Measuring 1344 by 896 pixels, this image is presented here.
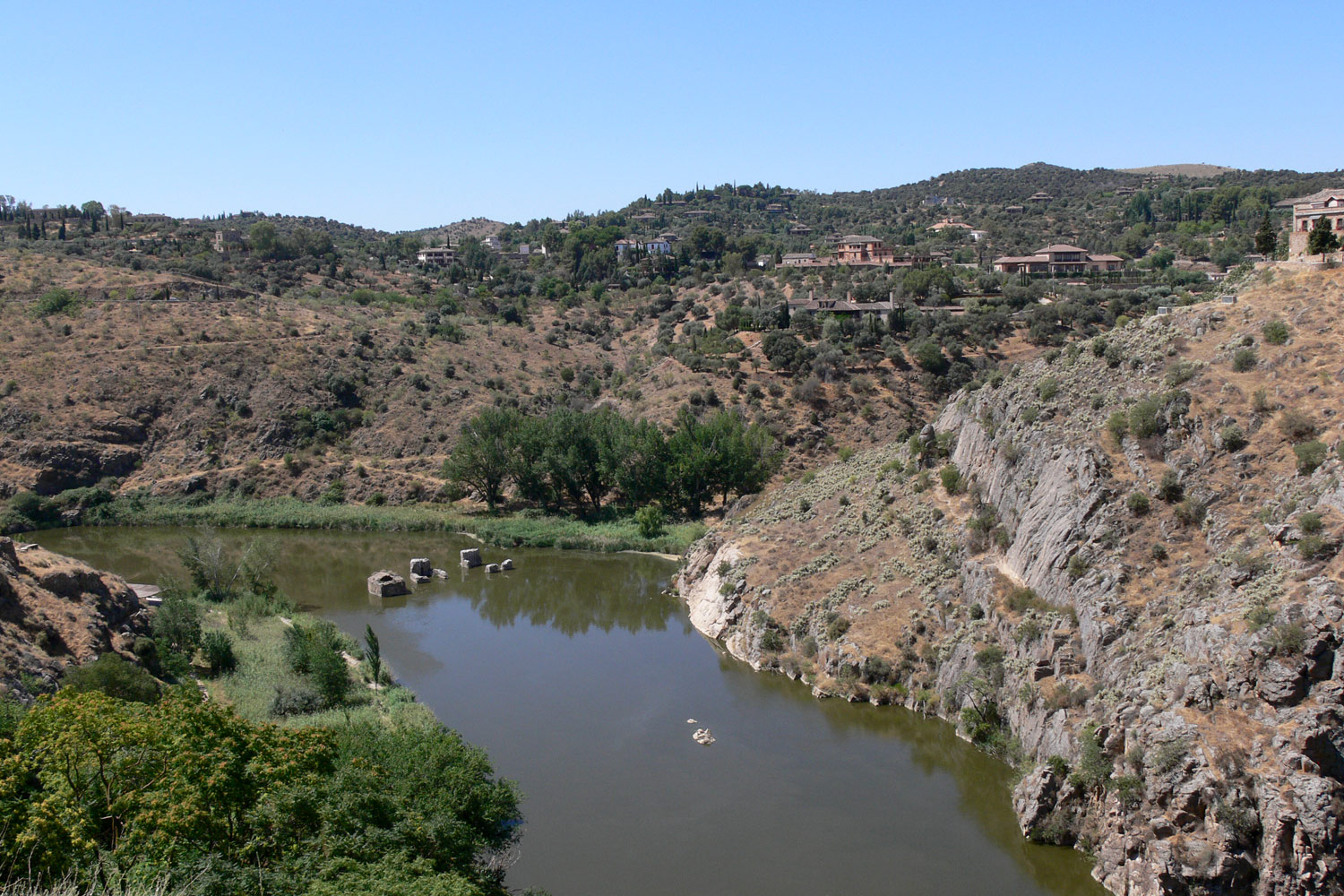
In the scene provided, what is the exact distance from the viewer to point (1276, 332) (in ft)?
101

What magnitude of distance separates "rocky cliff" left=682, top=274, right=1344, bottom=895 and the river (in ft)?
4.48

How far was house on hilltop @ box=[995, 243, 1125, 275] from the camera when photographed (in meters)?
89.1

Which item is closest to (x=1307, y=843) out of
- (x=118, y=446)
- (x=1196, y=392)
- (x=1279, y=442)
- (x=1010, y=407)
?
(x=1279, y=442)

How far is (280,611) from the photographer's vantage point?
45.2 meters

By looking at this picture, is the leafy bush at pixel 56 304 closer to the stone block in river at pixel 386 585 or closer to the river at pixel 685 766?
the stone block in river at pixel 386 585

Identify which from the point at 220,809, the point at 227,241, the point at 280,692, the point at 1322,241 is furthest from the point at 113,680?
the point at 227,241

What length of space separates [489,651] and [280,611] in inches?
431

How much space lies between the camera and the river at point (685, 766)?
23.9m

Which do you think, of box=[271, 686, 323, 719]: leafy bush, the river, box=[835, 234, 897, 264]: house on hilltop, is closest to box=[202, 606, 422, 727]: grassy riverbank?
box=[271, 686, 323, 719]: leafy bush

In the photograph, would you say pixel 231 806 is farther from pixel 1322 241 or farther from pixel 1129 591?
pixel 1322 241

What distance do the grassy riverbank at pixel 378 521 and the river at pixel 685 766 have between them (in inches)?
398

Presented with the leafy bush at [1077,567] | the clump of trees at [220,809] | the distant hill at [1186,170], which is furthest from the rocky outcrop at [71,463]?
the distant hill at [1186,170]

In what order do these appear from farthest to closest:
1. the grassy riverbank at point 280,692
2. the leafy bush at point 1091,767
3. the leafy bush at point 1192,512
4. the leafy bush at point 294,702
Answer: the leafy bush at point 294,702 → the grassy riverbank at point 280,692 → the leafy bush at point 1192,512 → the leafy bush at point 1091,767

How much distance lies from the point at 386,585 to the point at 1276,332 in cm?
3977
